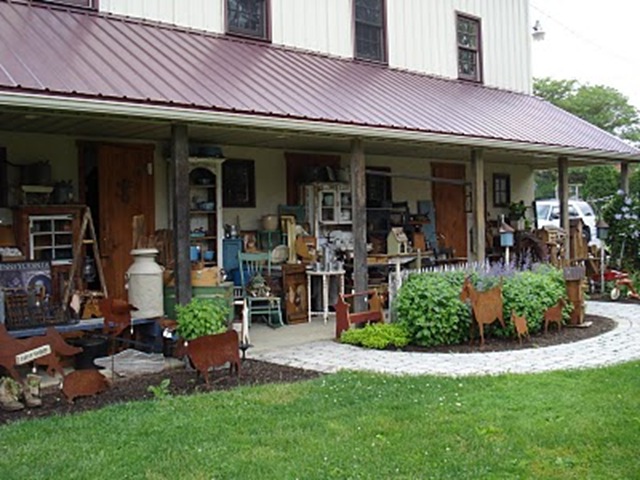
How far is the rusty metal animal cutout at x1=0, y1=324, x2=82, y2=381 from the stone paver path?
2.21 metres

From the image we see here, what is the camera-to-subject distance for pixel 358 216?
900cm

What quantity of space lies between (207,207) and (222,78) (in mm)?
1925

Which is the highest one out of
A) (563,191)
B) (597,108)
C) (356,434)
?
(597,108)

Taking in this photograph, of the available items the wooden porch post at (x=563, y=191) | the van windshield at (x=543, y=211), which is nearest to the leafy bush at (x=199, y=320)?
the wooden porch post at (x=563, y=191)

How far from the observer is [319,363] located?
7.27 metres

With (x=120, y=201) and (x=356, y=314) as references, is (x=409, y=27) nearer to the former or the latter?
(x=356, y=314)

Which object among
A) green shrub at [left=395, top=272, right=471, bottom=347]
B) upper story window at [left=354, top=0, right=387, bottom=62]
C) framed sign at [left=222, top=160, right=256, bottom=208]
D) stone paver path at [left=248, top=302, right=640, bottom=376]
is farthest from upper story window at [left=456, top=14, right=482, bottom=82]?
stone paver path at [left=248, top=302, right=640, bottom=376]

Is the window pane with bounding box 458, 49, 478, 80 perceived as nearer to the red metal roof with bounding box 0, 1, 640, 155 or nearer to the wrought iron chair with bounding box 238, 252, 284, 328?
the red metal roof with bounding box 0, 1, 640, 155

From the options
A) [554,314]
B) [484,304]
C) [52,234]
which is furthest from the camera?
[554,314]

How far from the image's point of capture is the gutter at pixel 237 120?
20.2 feet

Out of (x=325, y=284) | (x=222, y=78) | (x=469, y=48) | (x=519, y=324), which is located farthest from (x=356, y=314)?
(x=469, y=48)

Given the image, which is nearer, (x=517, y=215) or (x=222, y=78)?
(x=222, y=78)

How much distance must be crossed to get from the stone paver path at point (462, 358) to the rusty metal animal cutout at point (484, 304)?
1.54 feet

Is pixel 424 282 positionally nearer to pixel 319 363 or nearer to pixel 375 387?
pixel 319 363
